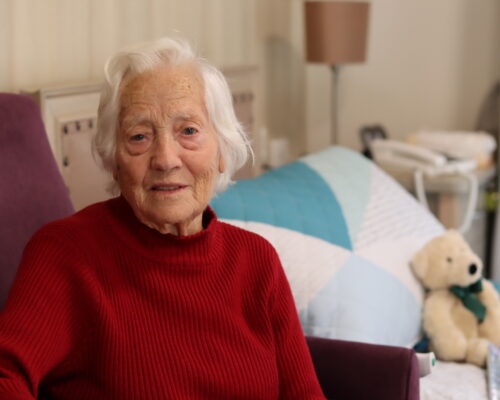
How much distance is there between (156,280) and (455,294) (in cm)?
98

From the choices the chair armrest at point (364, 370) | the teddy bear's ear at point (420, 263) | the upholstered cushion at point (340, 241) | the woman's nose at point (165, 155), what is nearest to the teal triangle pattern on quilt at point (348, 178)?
the upholstered cushion at point (340, 241)

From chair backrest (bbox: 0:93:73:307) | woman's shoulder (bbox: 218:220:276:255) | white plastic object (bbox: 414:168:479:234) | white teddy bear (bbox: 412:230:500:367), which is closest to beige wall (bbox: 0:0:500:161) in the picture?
white plastic object (bbox: 414:168:479:234)

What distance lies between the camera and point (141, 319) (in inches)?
45.5

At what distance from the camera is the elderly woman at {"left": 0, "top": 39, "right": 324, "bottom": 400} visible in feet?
3.64

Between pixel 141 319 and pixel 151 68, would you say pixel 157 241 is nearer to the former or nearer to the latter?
pixel 141 319

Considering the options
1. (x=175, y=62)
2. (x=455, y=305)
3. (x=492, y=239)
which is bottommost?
(x=492, y=239)

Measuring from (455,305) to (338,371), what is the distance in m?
0.55

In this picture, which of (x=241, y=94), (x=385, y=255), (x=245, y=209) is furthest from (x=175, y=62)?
(x=241, y=94)

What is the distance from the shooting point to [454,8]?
324 centimetres

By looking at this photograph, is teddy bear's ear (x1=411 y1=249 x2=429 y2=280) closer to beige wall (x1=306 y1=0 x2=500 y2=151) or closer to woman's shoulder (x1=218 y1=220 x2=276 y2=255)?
woman's shoulder (x1=218 y1=220 x2=276 y2=255)

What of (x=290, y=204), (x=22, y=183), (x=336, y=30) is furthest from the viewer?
(x=336, y=30)

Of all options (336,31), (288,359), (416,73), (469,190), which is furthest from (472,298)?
(416,73)

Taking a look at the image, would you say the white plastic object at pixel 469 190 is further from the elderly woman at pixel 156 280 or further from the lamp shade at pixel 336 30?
the elderly woman at pixel 156 280

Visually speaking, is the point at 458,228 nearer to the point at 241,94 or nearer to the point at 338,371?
the point at 241,94
